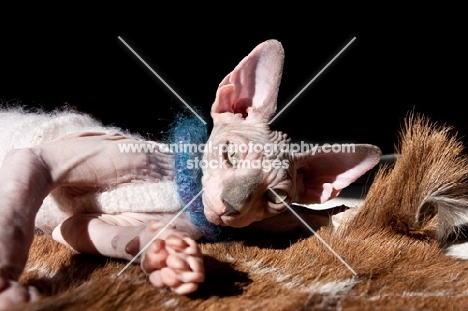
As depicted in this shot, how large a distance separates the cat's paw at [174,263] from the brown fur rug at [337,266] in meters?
0.01

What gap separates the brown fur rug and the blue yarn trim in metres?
0.03

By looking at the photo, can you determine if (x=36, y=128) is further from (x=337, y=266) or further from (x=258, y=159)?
(x=337, y=266)

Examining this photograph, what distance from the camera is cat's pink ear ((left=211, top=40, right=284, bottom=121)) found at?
952mm

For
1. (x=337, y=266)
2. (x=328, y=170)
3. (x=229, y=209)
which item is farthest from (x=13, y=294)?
(x=328, y=170)

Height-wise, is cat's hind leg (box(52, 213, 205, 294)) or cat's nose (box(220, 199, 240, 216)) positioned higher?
cat's nose (box(220, 199, 240, 216))

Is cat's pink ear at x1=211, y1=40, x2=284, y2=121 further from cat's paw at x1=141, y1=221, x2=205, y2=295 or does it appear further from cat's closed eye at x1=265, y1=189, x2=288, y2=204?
cat's paw at x1=141, y1=221, x2=205, y2=295

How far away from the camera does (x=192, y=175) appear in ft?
3.12

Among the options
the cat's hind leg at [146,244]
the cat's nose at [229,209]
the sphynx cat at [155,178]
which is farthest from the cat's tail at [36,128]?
the cat's nose at [229,209]

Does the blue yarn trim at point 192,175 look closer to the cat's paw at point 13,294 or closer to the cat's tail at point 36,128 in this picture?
A: the cat's tail at point 36,128

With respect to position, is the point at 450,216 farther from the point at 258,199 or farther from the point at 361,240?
the point at 258,199

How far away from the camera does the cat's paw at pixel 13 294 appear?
2.09 ft

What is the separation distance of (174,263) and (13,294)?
19 cm

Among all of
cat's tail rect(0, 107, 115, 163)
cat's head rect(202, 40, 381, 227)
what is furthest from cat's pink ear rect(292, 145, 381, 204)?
cat's tail rect(0, 107, 115, 163)

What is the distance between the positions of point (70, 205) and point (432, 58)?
3.41 ft
